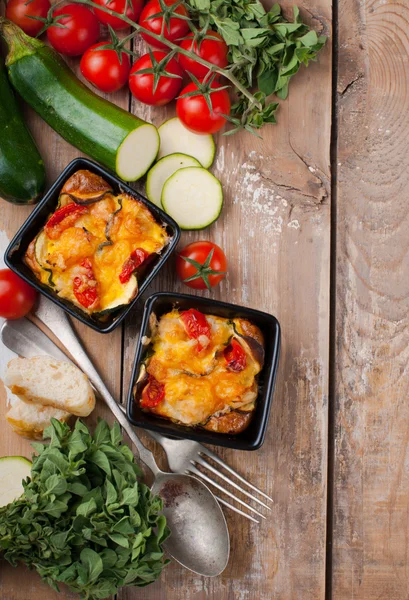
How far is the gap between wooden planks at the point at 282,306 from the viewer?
2586 mm

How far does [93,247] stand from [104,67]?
728mm

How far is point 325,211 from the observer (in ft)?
8.78

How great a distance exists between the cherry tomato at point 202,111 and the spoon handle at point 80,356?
0.88 metres

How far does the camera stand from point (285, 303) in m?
2.66

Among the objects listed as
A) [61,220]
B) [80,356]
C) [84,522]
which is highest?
[61,220]

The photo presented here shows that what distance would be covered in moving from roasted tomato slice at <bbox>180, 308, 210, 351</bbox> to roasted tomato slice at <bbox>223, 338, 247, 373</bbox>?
3.3 inches

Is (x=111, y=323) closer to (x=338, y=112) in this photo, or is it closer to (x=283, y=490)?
(x=283, y=490)

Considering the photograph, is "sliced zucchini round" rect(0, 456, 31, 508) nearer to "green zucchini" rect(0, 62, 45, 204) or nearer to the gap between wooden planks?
the gap between wooden planks

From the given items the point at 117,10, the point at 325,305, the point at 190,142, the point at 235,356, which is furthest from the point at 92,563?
the point at 117,10

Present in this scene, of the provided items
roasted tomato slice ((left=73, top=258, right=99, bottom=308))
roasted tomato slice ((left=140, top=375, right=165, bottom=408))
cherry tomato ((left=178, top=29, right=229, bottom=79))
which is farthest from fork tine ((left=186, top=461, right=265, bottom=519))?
cherry tomato ((left=178, top=29, right=229, bottom=79))

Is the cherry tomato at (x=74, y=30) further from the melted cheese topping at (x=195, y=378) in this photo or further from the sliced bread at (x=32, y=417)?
the sliced bread at (x=32, y=417)

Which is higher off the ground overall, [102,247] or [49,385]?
[102,247]

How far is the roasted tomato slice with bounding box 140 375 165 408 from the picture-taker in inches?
92.1

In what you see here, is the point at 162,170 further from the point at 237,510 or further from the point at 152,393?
the point at 237,510
